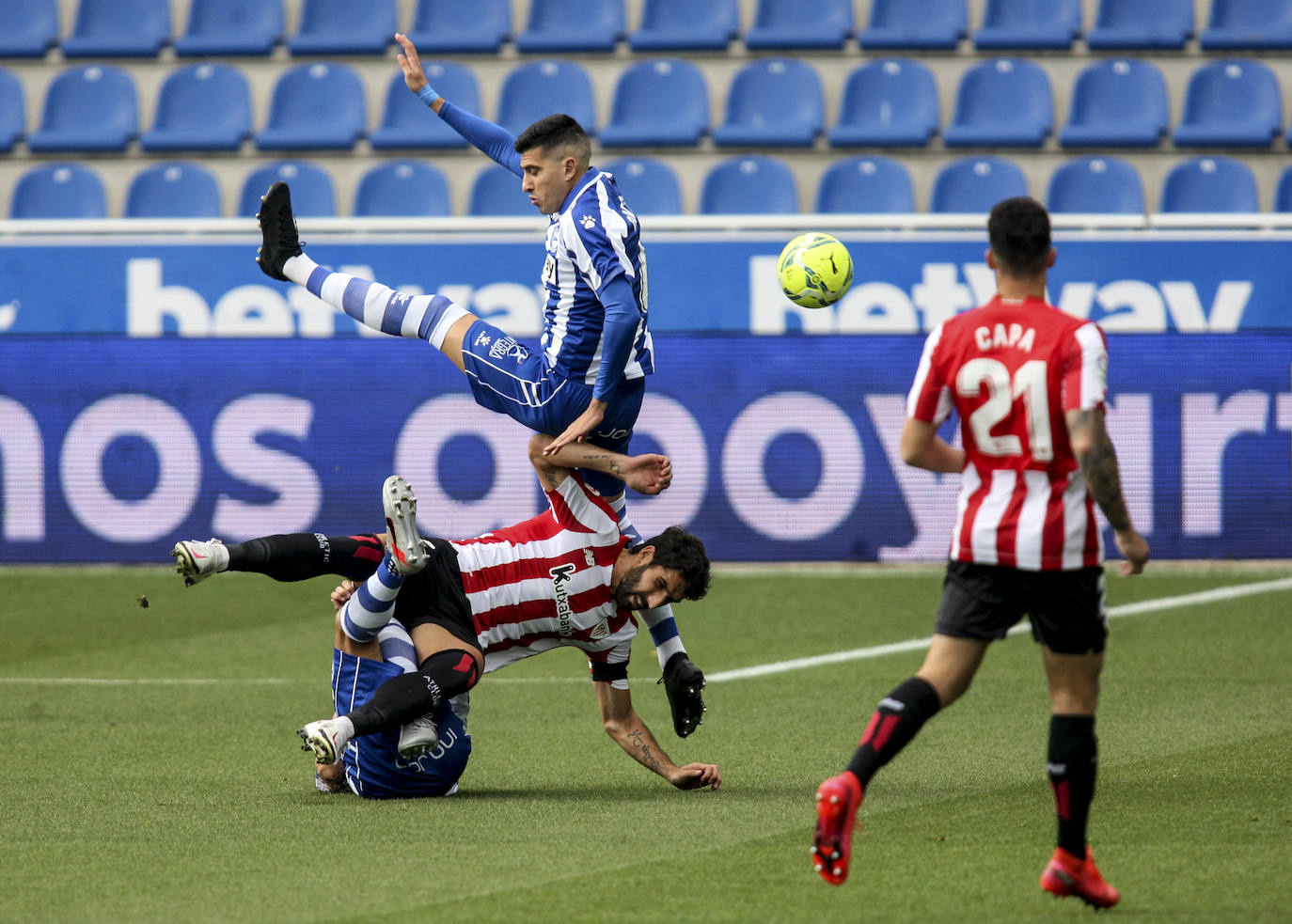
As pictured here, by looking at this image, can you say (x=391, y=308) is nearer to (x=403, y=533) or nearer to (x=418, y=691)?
(x=403, y=533)

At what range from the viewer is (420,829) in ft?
16.7

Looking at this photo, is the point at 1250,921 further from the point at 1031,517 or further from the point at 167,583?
the point at 167,583

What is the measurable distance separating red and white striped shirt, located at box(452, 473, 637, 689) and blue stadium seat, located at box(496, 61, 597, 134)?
855 cm

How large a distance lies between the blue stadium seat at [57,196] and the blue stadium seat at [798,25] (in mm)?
5721

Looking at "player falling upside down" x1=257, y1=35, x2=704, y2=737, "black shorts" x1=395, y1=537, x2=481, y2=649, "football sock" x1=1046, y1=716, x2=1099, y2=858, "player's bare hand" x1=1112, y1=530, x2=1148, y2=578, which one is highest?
"player falling upside down" x1=257, y1=35, x2=704, y2=737

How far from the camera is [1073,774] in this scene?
13.6ft

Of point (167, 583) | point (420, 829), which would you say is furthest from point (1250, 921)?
point (167, 583)

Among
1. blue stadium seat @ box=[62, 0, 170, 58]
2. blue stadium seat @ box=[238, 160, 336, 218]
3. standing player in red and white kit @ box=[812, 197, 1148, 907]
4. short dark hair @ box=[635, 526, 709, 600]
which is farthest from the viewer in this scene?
blue stadium seat @ box=[62, 0, 170, 58]

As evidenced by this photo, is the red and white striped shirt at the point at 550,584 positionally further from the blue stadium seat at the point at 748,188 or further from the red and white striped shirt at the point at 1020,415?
the blue stadium seat at the point at 748,188

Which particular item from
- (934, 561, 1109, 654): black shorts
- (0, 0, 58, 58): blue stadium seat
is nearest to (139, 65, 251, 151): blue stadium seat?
(0, 0, 58, 58): blue stadium seat

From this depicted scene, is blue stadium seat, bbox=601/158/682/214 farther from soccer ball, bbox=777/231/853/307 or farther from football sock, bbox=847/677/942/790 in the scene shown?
football sock, bbox=847/677/942/790

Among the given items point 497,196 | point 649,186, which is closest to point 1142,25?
point 649,186

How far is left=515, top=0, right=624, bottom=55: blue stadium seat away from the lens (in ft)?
47.5

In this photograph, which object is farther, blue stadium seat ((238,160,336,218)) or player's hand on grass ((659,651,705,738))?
blue stadium seat ((238,160,336,218))
